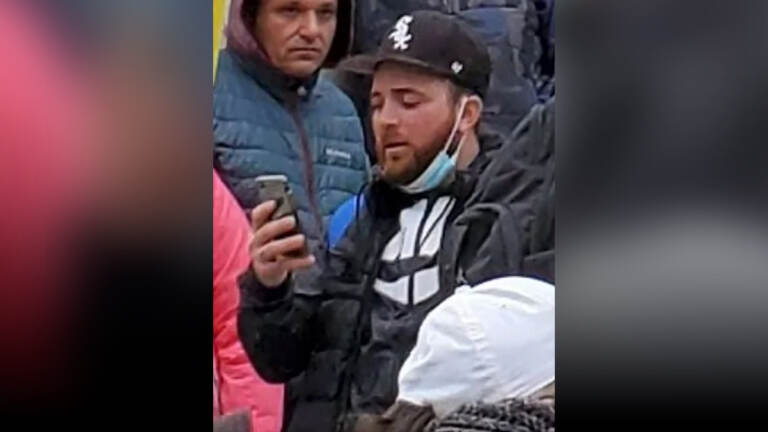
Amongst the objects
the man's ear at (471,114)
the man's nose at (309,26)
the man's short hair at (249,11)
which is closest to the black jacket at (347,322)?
the man's ear at (471,114)

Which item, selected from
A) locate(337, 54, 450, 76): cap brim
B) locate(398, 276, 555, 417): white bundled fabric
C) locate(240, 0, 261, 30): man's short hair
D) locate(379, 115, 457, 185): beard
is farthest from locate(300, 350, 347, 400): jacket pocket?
locate(240, 0, 261, 30): man's short hair

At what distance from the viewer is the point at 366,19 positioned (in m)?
2.40

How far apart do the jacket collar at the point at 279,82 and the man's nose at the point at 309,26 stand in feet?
0.29

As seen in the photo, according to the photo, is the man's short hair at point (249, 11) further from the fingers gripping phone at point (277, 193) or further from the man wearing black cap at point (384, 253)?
the fingers gripping phone at point (277, 193)

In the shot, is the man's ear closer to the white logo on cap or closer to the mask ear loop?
the mask ear loop

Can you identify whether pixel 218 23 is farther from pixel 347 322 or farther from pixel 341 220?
pixel 347 322

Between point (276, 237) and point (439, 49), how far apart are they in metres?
0.61

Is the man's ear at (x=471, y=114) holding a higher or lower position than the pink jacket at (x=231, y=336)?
higher

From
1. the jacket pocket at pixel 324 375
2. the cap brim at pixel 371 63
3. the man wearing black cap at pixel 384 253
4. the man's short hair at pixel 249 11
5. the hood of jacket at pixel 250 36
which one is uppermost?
the man's short hair at pixel 249 11

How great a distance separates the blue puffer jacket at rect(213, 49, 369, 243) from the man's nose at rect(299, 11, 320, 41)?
0.10 metres

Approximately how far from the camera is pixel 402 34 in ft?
7.84
